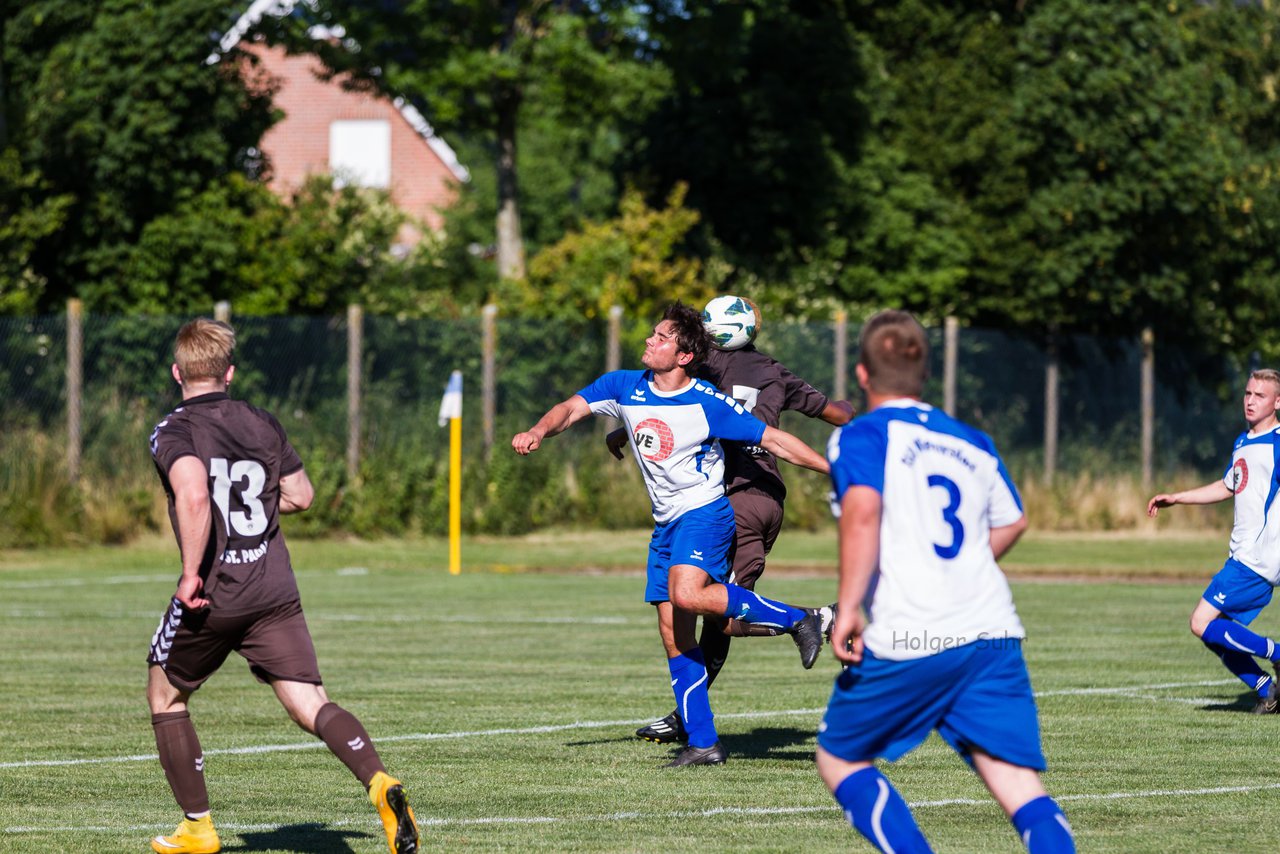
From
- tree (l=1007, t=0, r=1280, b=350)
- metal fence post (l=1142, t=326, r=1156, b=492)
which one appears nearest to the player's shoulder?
metal fence post (l=1142, t=326, r=1156, b=492)

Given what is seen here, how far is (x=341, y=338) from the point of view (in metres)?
26.3

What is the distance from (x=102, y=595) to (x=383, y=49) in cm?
1624

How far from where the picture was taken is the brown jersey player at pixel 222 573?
6.66m

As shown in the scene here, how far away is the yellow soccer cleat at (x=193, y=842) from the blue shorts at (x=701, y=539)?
277cm

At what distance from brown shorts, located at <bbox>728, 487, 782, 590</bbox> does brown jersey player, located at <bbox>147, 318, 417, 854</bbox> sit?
3301 millimetres

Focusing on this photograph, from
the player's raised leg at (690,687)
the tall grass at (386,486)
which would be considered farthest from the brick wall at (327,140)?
Answer: the player's raised leg at (690,687)

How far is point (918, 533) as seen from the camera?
5453 millimetres

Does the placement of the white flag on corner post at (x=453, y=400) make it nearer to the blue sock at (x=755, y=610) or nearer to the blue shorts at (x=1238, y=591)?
the blue shorts at (x=1238, y=591)

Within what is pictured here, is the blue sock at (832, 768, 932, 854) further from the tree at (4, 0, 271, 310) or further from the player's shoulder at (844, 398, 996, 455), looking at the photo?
the tree at (4, 0, 271, 310)

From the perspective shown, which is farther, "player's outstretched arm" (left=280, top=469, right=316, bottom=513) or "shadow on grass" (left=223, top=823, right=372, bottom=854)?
"shadow on grass" (left=223, top=823, right=372, bottom=854)

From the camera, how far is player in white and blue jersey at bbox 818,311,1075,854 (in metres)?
5.44

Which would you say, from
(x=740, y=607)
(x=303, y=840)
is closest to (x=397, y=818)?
(x=303, y=840)

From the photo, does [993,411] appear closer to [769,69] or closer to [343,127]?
[769,69]

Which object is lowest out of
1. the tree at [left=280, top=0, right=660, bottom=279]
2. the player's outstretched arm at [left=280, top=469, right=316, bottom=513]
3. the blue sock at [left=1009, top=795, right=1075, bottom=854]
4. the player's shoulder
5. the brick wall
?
the blue sock at [left=1009, top=795, right=1075, bottom=854]
